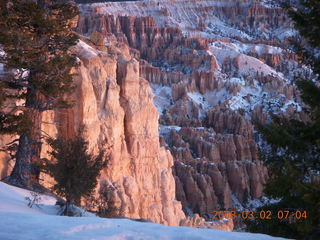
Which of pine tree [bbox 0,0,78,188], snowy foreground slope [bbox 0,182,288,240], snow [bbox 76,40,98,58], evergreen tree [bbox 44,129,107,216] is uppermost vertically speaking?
snow [bbox 76,40,98,58]

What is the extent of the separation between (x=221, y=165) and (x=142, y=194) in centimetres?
1812

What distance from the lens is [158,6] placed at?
110625 mm

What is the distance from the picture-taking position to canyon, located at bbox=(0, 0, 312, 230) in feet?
47.2

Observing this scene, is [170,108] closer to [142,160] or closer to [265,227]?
[142,160]

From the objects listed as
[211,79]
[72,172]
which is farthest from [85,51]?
[211,79]

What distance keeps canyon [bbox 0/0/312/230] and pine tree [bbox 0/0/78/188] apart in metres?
0.82

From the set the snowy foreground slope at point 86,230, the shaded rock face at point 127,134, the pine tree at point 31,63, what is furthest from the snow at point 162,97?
the snowy foreground slope at point 86,230

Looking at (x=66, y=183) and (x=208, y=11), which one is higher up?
(x=208, y=11)

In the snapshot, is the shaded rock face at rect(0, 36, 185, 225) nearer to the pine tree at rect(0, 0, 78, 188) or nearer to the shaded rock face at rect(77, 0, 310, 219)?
the pine tree at rect(0, 0, 78, 188)

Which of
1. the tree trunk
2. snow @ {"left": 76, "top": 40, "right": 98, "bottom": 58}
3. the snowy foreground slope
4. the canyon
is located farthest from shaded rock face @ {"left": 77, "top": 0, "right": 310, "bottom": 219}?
snow @ {"left": 76, "top": 40, "right": 98, "bottom": 58}

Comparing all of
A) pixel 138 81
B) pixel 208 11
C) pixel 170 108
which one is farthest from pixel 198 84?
pixel 208 11

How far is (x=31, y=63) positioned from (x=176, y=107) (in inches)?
1730

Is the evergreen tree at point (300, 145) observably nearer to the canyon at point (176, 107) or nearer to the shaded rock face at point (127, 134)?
the canyon at point (176, 107)

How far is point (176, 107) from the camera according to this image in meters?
53.3
